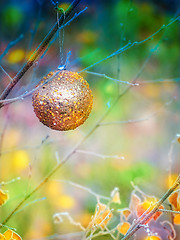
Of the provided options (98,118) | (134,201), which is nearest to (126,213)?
(134,201)

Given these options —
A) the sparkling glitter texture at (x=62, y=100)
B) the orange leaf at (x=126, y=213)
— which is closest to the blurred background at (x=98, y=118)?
the orange leaf at (x=126, y=213)

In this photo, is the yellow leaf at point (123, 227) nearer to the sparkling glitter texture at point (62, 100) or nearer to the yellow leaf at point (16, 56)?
the sparkling glitter texture at point (62, 100)

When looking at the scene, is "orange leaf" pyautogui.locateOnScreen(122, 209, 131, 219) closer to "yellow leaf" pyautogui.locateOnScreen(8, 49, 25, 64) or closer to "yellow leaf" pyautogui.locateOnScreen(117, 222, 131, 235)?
"yellow leaf" pyautogui.locateOnScreen(117, 222, 131, 235)

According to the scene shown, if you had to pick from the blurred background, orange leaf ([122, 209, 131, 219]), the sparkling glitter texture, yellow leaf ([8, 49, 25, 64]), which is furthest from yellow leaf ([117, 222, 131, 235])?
yellow leaf ([8, 49, 25, 64])

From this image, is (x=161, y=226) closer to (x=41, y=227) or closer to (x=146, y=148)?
(x=41, y=227)

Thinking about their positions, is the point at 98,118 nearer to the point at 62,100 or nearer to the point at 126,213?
the point at 126,213

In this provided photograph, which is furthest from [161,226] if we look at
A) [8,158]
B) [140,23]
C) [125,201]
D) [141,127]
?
[140,23]
